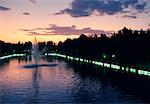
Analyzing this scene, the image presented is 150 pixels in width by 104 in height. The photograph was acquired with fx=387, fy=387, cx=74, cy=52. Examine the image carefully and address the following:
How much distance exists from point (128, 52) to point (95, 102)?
53.2 meters

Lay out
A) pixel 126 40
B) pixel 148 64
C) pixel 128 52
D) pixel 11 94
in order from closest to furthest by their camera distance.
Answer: pixel 11 94
pixel 148 64
pixel 128 52
pixel 126 40

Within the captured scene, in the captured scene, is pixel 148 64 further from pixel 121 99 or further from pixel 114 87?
pixel 121 99

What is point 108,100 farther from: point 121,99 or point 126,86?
point 126,86

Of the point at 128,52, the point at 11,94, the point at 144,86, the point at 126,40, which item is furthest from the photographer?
the point at 126,40

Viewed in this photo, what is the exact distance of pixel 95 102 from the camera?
38.9m

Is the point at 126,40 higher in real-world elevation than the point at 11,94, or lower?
higher

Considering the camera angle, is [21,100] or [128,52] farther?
[128,52]

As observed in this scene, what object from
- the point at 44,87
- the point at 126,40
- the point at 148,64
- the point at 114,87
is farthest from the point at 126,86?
the point at 126,40

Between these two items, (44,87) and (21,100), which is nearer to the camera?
(21,100)

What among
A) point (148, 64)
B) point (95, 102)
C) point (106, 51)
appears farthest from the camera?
point (106, 51)

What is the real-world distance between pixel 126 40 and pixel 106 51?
107 ft

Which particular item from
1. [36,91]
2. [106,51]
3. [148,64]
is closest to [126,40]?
[148,64]

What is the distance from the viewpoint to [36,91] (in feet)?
156

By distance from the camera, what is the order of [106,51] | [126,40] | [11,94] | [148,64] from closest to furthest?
[11,94]
[148,64]
[126,40]
[106,51]
